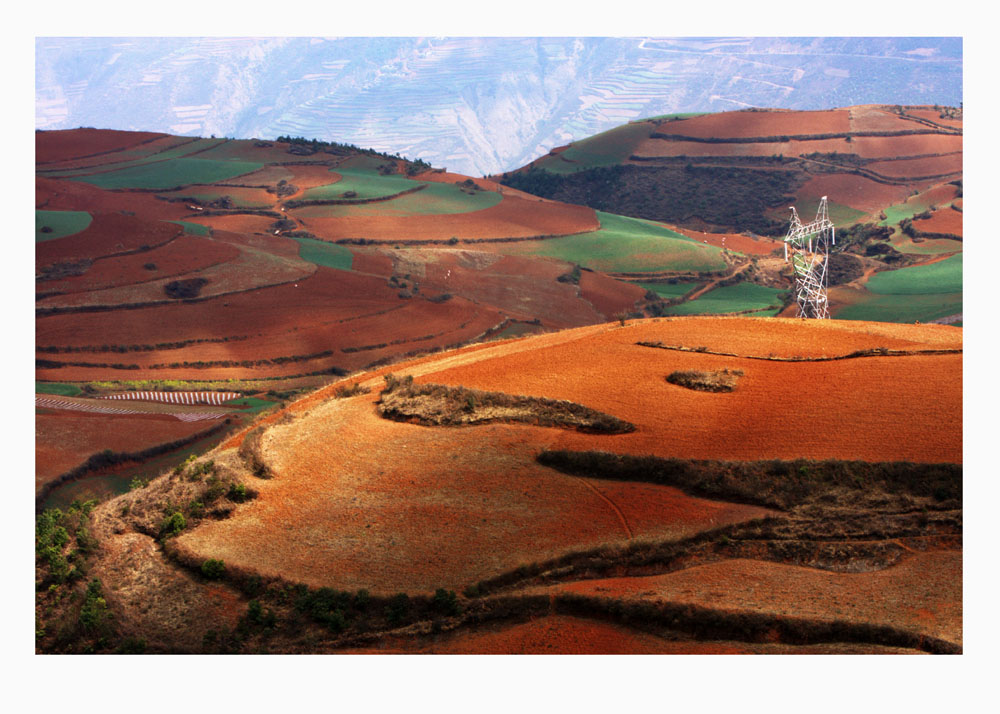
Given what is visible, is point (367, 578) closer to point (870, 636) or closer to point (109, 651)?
point (109, 651)

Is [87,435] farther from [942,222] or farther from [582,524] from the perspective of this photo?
[942,222]

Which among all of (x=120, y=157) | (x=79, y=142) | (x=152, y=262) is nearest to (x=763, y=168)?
(x=120, y=157)

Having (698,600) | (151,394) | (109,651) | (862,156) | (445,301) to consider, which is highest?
(862,156)

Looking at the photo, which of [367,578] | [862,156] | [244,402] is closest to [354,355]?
[244,402]

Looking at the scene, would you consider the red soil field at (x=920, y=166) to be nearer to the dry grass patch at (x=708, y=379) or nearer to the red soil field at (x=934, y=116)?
the red soil field at (x=934, y=116)

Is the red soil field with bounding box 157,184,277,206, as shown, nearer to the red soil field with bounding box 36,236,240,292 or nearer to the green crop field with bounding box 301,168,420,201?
the green crop field with bounding box 301,168,420,201
